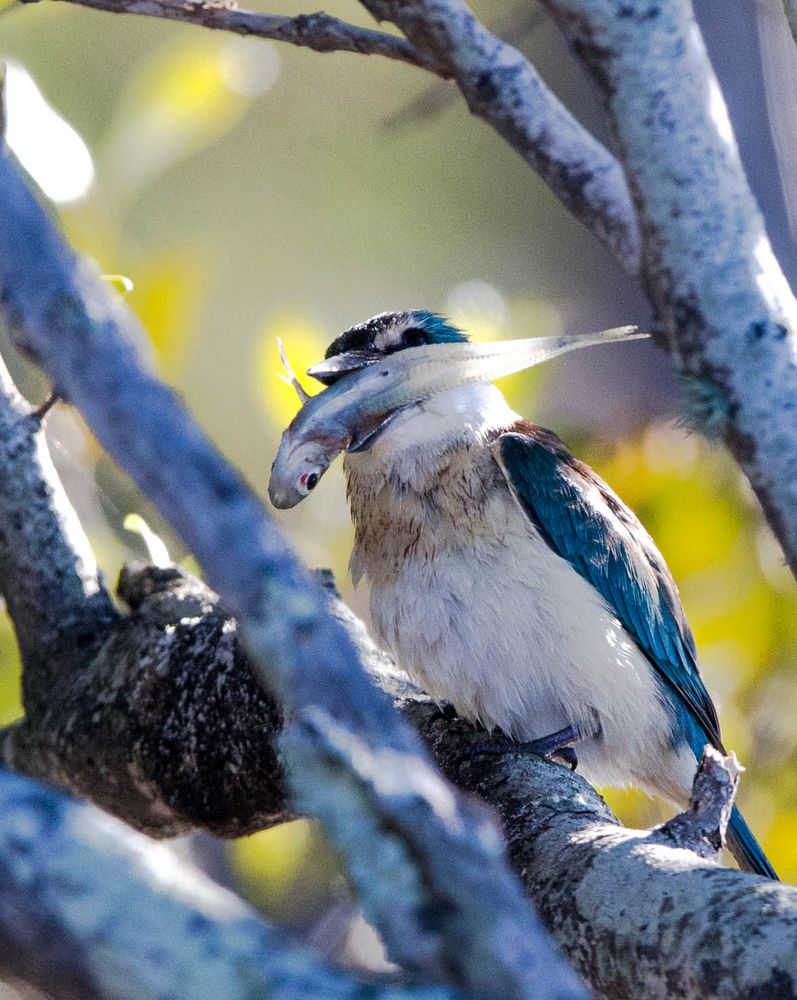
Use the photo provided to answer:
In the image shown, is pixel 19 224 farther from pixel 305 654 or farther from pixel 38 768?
pixel 38 768

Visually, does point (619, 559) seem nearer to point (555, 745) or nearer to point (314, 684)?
point (555, 745)

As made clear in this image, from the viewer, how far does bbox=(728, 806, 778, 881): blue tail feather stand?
231cm

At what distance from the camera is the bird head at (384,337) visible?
7.37 ft

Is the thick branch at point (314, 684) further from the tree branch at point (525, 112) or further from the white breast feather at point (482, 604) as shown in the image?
the white breast feather at point (482, 604)

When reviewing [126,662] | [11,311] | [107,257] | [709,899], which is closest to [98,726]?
[126,662]

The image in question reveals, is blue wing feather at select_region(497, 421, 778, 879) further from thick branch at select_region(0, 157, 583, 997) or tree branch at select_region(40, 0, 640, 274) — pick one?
thick branch at select_region(0, 157, 583, 997)

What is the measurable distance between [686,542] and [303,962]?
1958 mm

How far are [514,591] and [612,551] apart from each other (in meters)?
0.33

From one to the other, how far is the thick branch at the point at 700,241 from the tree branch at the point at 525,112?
0.30 meters

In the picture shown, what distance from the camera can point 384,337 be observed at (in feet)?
7.78

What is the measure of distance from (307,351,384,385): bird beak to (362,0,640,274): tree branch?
2.67 feet

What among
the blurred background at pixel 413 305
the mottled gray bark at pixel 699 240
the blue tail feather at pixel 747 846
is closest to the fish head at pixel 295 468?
the blurred background at pixel 413 305

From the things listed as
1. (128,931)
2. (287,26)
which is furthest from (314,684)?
(287,26)

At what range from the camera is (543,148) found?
134 centimetres
